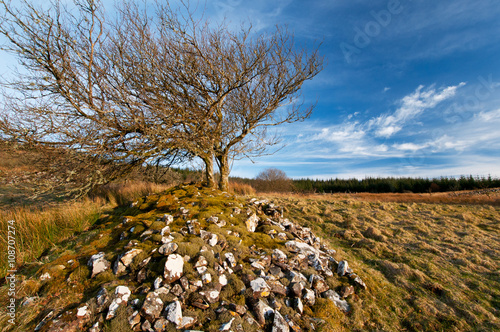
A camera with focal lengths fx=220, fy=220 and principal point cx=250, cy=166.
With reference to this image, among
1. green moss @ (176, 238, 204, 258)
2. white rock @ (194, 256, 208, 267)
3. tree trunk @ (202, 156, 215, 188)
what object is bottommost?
white rock @ (194, 256, 208, 267)

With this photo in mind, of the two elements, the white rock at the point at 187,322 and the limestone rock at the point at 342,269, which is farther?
the limestone rock at the point at 342,269

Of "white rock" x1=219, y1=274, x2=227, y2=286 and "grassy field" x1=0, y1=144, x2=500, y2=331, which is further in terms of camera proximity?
"grassy field" x1=0, y1=144, x2=500, y2=331

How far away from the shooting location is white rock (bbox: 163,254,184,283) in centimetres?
266

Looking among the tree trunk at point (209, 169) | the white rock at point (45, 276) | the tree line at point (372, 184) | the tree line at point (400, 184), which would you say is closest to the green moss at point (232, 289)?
the white rock at point (45, 276)

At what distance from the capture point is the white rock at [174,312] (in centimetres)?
220

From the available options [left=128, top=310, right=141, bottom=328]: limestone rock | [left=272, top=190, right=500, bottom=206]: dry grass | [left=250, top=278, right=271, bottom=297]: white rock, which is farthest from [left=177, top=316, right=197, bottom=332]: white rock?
[left=272, top=190, right=500, bottom=206]: dry grass

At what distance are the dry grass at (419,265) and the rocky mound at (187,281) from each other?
0.56 m

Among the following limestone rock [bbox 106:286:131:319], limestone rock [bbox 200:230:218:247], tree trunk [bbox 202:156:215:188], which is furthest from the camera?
tree trunk [bbox 202:156:215:188]

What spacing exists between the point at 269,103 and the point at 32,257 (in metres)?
7.51

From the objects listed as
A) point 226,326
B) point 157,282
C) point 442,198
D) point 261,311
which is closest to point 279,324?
point 261,311

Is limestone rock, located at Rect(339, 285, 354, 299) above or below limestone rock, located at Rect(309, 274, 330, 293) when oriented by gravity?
below

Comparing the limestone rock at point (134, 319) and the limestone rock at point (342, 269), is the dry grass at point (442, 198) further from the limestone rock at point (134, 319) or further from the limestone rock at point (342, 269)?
the limestone rock at point (134, 319)

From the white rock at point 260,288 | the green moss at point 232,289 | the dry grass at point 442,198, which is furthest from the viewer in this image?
the dry grass at point 442,198

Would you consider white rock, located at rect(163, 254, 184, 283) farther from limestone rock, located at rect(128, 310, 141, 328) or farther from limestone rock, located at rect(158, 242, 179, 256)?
limestone rock, located at rect(128, 310, 141, 328)
